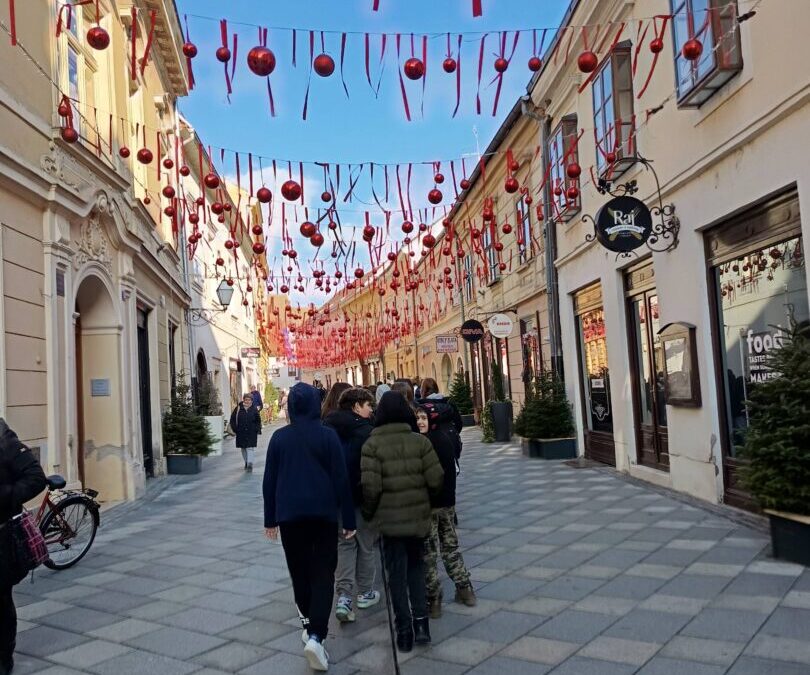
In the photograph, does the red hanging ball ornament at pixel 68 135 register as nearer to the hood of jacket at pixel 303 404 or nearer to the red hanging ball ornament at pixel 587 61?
the hood of jacket at pixel 303 404

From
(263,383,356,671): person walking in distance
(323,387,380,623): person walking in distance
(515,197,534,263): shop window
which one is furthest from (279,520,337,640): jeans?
(515,197,534,263): shop window

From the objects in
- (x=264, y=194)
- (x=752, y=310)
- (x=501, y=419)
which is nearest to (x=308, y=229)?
(x=264, y=194)

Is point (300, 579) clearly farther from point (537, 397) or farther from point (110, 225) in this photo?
point (537, 397)

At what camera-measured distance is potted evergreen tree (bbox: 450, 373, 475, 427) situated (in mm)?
22125

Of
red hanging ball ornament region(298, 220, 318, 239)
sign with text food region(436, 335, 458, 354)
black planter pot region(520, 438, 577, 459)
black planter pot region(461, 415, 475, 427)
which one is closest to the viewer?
red hanging ball ornament region(298, 220, 318, 239)

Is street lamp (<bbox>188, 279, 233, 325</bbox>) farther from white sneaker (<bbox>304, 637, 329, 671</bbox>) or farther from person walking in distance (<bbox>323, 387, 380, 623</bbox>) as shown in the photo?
white sneaker (<bbox>304, 637, 329, 671</bbox>)

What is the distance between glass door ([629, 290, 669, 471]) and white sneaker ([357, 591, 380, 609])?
578 cm

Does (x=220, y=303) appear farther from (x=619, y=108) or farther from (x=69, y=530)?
(x=69, y=530)

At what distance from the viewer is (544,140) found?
14.7m

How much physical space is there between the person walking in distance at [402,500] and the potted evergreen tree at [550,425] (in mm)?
9223

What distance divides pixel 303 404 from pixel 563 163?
33.0ft

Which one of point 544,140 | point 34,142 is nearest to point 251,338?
point 544,140

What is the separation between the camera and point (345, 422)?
5188 millimetres

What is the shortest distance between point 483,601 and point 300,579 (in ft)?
5.14
